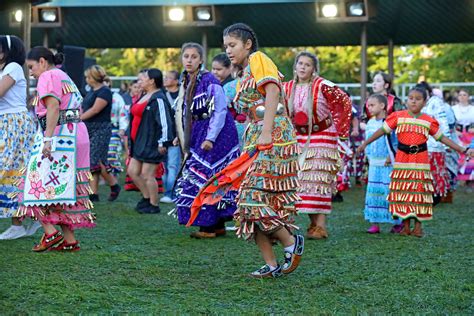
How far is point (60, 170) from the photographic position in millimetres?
6887

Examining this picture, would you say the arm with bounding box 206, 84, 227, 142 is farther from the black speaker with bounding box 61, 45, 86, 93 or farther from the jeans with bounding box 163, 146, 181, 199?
the black speaker with bounding box 61, 45, 86, 93

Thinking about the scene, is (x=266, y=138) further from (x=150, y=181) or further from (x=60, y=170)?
(x=150, y=181)

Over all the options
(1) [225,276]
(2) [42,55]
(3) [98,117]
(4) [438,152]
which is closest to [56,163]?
(2) [42,55]

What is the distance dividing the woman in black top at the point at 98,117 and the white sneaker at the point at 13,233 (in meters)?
3.37

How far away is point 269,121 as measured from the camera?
18.8ft

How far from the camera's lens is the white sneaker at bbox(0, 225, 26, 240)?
7888 mm

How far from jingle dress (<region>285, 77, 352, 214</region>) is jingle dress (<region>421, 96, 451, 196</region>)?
4.32 m

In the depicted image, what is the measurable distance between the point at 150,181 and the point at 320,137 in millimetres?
2781

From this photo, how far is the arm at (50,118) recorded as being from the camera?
676 centimetres

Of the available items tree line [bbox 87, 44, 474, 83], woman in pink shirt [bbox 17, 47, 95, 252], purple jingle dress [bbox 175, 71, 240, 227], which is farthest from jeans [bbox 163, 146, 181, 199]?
tree line [bbox 87, 44, 474, 83]

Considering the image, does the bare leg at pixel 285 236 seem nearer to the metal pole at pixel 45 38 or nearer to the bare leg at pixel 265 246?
the bare leg at pixel 265 246

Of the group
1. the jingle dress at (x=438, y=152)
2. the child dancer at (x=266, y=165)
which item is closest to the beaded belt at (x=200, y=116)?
the child dancer at (x=266, y=165)

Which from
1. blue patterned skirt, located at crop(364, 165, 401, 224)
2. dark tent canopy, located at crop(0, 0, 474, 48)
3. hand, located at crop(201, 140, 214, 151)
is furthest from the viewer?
dark tent canopy, located at crop(0, 0, 474, 48)

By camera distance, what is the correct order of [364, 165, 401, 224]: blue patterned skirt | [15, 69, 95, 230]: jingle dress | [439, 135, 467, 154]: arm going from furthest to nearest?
[364, 165, 401, 224]: blue patterned skirt, [439, 135, 467, 154]: arm, [15, 69, 95, 230]: jingle dress
